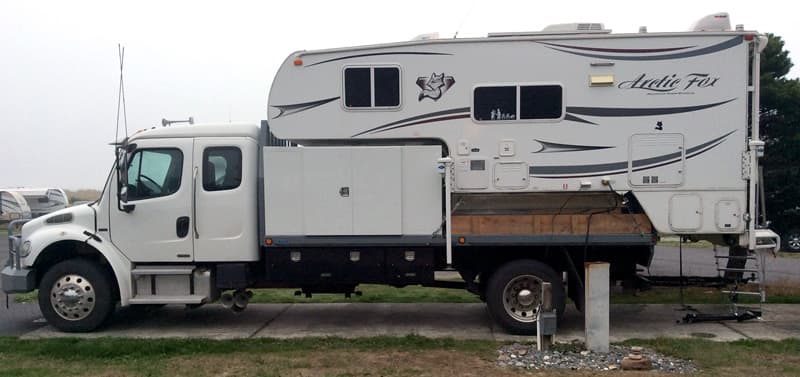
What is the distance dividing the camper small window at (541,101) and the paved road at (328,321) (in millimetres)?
2729

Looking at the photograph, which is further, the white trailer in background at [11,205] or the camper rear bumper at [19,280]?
the white trailer in background at [11,205]

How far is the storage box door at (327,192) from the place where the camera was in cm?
775

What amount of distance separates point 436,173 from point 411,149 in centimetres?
42

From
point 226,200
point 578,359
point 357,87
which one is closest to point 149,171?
point 226,200

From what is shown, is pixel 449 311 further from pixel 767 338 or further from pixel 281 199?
pixel 767 338

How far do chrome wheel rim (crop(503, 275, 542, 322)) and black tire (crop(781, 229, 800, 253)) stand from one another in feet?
58.8

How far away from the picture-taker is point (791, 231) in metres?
21.9

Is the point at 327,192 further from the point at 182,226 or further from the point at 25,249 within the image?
A: the point at 25,249

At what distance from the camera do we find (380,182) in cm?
774

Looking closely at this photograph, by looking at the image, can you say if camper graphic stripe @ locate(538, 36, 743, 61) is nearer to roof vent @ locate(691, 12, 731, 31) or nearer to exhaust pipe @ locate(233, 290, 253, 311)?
roof vent @ locate(691, 12, 731, 31)

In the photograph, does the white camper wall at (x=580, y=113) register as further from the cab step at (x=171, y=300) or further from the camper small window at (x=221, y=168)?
the cab step at (x=171, y=300)

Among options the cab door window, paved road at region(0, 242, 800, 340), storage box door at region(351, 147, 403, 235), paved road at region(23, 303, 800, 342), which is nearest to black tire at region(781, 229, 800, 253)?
paved road at region(23, 303, 800, 342)

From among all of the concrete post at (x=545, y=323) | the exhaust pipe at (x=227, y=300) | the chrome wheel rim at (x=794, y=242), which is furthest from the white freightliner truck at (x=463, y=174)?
the chrome wheel rim at (x=794, y=242)

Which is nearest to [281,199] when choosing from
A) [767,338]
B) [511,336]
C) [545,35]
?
[511,336]
